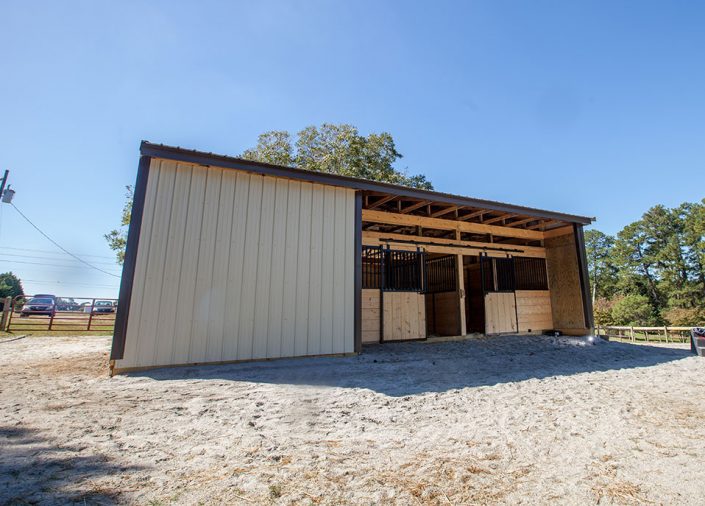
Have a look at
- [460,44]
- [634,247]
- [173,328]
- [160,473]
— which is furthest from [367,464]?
[634,247]

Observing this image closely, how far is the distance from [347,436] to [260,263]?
3.13m

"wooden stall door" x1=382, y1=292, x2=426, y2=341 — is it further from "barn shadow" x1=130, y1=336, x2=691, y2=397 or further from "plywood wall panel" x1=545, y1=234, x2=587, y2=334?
"plywood wall panel" x1=545, y1=234, x2=587, y2=334

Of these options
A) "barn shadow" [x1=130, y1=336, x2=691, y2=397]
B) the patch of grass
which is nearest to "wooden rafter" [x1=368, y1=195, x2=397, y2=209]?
"barn shadow" [x1=130, y1=336, x2=691, y2=397]

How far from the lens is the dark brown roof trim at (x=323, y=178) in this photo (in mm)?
4488

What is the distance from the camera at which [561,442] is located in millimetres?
2164

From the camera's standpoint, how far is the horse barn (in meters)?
4.32

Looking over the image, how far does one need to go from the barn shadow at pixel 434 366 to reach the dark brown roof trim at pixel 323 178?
9.22 ft

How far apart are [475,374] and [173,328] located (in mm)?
4005

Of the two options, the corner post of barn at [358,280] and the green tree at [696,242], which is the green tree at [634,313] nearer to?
the green tree at [696,242]

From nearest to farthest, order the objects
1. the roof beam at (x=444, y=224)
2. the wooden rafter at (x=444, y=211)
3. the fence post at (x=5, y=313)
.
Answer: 1. the roof beam at (x=444, y=224)
2. the wooden rafter at (x=444, y=211)
3. the fence post at (x=5, y=313)

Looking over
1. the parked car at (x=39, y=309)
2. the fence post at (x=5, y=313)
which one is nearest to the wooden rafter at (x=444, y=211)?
the parked car at (x=39, y=309)

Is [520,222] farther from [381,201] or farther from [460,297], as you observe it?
[381,201]

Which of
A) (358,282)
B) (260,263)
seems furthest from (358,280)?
(260,263)

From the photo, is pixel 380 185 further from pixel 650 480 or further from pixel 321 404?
pixel 650 480
